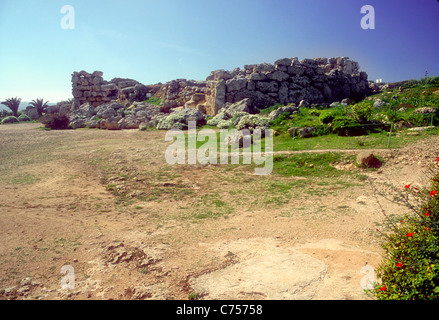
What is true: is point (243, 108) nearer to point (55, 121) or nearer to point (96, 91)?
point (55, 121)

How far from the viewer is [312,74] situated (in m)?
29.6

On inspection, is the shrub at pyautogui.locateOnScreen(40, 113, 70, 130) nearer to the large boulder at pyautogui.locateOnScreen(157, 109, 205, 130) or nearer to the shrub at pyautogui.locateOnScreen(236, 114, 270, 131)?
the large boulder at pyautogui.locateOnScreen(157, 109, 205, 130)

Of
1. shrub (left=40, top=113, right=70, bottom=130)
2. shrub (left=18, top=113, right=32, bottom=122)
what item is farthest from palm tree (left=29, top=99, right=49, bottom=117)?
shrub (left=40, top=113, right=70, bottom=130)

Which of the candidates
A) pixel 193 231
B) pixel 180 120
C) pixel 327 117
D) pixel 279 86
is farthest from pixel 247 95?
pixel 193 231

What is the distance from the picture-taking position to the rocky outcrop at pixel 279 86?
27.8 meters

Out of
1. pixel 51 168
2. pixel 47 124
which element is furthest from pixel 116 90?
pixel 51 168

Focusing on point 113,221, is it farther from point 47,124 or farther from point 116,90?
point 116,90

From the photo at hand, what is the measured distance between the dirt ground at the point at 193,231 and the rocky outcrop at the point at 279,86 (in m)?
18.2

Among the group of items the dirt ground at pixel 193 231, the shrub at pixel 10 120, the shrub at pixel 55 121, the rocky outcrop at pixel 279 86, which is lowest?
the dirt ground at pixel 193 231

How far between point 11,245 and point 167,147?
11348 millimetres

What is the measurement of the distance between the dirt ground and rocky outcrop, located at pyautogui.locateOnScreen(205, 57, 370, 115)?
1824 centimetres

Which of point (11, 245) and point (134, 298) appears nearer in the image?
point (134, 298)

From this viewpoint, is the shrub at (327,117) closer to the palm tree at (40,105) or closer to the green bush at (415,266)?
the green bush at (415,266)

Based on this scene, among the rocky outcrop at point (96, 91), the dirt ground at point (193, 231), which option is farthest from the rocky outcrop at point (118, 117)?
the dirt ground at point (193, 231)
